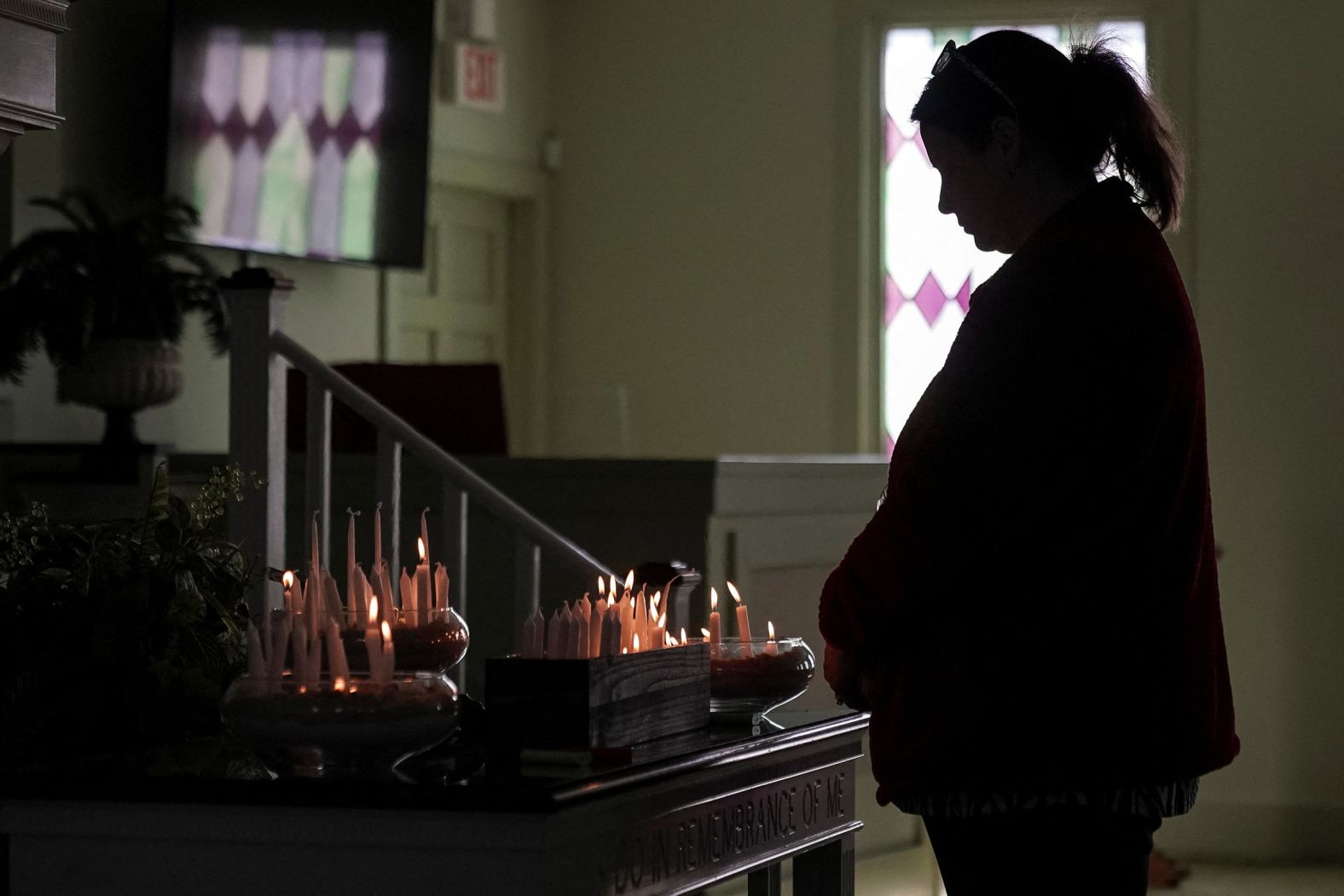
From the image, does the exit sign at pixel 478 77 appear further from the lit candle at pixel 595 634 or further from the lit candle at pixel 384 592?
the lit candle at pixel 595 634

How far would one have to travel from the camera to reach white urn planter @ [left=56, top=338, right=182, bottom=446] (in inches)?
169

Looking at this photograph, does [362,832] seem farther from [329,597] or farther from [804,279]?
[804,279]

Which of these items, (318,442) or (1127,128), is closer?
(1127,128)

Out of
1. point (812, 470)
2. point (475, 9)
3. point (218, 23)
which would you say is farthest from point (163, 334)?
point (475, 9)

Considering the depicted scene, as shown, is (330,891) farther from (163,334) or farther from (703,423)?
(703,423)

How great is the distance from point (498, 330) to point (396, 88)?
4.41 ft

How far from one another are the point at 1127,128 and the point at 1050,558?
16.5 inches

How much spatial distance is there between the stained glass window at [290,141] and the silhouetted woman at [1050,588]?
3.82 metres

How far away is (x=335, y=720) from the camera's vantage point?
1.45m

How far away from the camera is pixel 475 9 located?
6.19m

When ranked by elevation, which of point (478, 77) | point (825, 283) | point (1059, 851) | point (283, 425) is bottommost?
point (1059, 851)

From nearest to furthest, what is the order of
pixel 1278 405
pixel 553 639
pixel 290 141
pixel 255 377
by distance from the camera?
pixel 553 639, pixel 255 377, pixel 290 141, pixel 1278 405

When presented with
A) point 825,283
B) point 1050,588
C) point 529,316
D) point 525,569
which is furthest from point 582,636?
point 529,316

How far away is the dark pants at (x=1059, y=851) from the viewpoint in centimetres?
154
